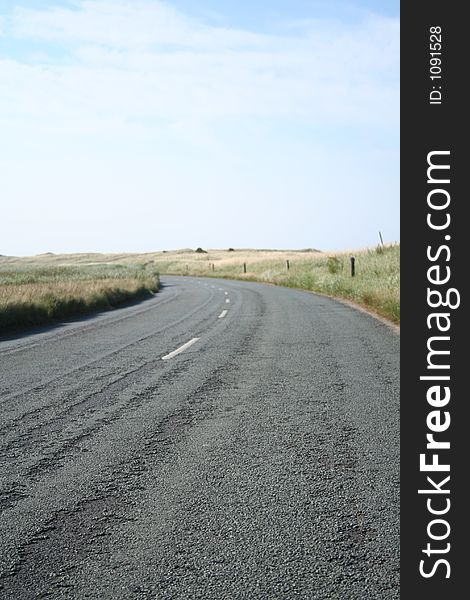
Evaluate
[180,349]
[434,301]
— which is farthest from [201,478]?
[180,349]

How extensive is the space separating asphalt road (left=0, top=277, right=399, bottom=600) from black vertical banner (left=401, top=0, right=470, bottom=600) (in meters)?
0.37

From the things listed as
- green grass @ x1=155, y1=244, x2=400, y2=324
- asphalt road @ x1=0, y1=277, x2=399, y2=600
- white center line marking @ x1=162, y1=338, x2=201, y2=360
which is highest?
green grass @ x1=155, y1=244, x2=400, y2=324

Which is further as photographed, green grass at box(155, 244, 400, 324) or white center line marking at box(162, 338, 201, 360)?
green grass at box(155, 244, 400, 324)

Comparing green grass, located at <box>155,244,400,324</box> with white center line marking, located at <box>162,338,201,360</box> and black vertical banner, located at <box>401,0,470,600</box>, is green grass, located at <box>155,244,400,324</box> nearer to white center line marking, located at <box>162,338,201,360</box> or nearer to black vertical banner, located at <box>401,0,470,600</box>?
white center line marking, located at <box>162,338,201,360</box>

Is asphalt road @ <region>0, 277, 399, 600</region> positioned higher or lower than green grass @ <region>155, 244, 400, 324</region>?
lower

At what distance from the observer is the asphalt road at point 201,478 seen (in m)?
2.72

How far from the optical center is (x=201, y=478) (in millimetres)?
3947

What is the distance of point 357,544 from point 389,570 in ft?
0.88

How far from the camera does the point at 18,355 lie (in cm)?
981

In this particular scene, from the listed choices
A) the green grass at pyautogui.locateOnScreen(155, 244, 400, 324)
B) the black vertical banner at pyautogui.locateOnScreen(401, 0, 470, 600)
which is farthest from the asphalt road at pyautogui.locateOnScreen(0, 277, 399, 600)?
the green grass at pyautogui.locateOnScreen(155, 244, 400, 324)

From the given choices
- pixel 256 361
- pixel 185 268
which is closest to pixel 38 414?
pixel 256 361

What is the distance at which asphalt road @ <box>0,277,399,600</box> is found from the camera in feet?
8.93

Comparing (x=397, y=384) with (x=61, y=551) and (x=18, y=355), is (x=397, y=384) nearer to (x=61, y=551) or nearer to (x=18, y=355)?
(x=61, y=551)

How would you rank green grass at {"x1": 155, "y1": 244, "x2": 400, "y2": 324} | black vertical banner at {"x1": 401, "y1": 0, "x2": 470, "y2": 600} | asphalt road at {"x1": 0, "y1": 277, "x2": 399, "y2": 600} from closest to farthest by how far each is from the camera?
black vertical banner at {"x1": 401, "y1": 0, "x2": 470, "y2": 600}, asphalt road at {"x1": 0, "y1": 277, "x2": 399, "y2": 600}, green grass at {"x1": 155, "y1": 244, "x2": 400, "y2": 324}
